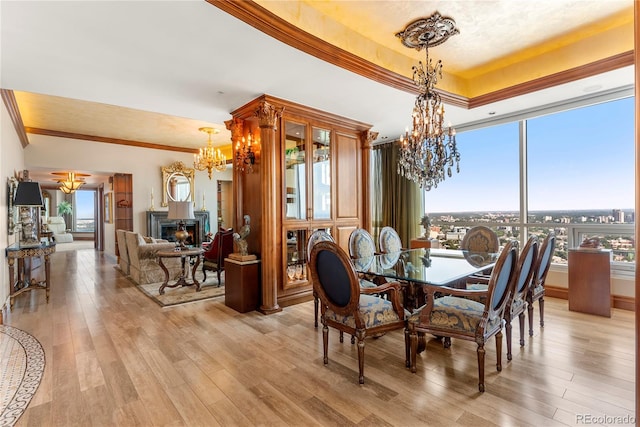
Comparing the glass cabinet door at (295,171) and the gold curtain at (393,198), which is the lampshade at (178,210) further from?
the gold curtain at (393,198)

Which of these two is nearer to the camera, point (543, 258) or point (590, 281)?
point (543, 258)

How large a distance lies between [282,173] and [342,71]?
4.94ft

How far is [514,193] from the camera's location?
495 centimetres

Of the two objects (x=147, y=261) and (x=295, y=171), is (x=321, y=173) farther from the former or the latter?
(x=147, y=261)

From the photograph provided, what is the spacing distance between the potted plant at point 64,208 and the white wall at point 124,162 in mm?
8033

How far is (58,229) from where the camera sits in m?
13.4

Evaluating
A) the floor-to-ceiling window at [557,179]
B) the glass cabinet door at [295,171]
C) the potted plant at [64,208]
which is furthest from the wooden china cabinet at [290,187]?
the potted plant at [64,208]

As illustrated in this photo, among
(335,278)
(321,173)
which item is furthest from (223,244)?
(335,278)

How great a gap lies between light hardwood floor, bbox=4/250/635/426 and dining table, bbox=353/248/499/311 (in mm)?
544

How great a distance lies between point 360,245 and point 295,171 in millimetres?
1372

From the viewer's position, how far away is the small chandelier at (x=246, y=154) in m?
4.11

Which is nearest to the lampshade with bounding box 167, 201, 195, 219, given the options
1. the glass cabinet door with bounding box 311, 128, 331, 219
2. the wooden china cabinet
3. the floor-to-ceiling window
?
the wooden china cabinet

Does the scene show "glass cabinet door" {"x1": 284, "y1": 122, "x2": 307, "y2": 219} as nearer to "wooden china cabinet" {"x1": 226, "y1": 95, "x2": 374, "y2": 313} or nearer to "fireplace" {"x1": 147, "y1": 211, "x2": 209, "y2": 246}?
"wooden china cabinet" {"x1": 226, "y1": 95, "x2": 374, "y2": 313}

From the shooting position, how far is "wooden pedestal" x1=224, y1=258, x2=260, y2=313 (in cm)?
387
